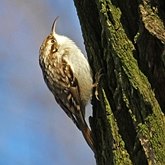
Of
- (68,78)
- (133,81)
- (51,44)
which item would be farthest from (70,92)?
(133,81)

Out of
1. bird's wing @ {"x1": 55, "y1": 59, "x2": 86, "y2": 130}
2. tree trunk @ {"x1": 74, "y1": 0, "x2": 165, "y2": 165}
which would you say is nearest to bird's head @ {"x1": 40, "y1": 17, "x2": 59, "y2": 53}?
bird's wing @ {"x1": 55, "y1": 59, "x2": 86, "y2": 130}

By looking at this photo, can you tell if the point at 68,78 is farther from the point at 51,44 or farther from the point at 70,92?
the point at 51,44

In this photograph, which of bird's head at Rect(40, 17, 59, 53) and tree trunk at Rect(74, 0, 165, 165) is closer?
tree trunk at Rect(74, 0, 165, 165)

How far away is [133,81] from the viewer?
3.63 ft

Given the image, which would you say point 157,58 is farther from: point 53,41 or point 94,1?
point 53,41

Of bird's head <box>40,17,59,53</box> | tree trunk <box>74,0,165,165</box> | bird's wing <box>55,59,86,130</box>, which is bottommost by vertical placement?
tree trunk <box>74,0,165,165</box>

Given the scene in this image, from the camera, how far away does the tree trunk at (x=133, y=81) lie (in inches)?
42.1

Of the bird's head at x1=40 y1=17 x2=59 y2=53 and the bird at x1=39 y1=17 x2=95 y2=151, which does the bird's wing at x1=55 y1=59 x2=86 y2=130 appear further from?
the bird's head at x1=40 y1=17 x2=59 y2=53

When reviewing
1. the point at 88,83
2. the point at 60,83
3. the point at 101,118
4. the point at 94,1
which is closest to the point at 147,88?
the point at 101,118

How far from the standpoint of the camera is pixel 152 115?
3.49ft

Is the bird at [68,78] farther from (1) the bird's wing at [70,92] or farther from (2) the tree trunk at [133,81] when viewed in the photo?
(2) the tree trunk at [133,81]

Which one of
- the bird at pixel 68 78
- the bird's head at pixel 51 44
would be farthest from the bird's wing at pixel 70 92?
the bird's head at pixel 51 44

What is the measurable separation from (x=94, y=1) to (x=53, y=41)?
937 millimetres

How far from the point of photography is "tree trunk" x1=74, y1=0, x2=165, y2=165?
1.07 metres
